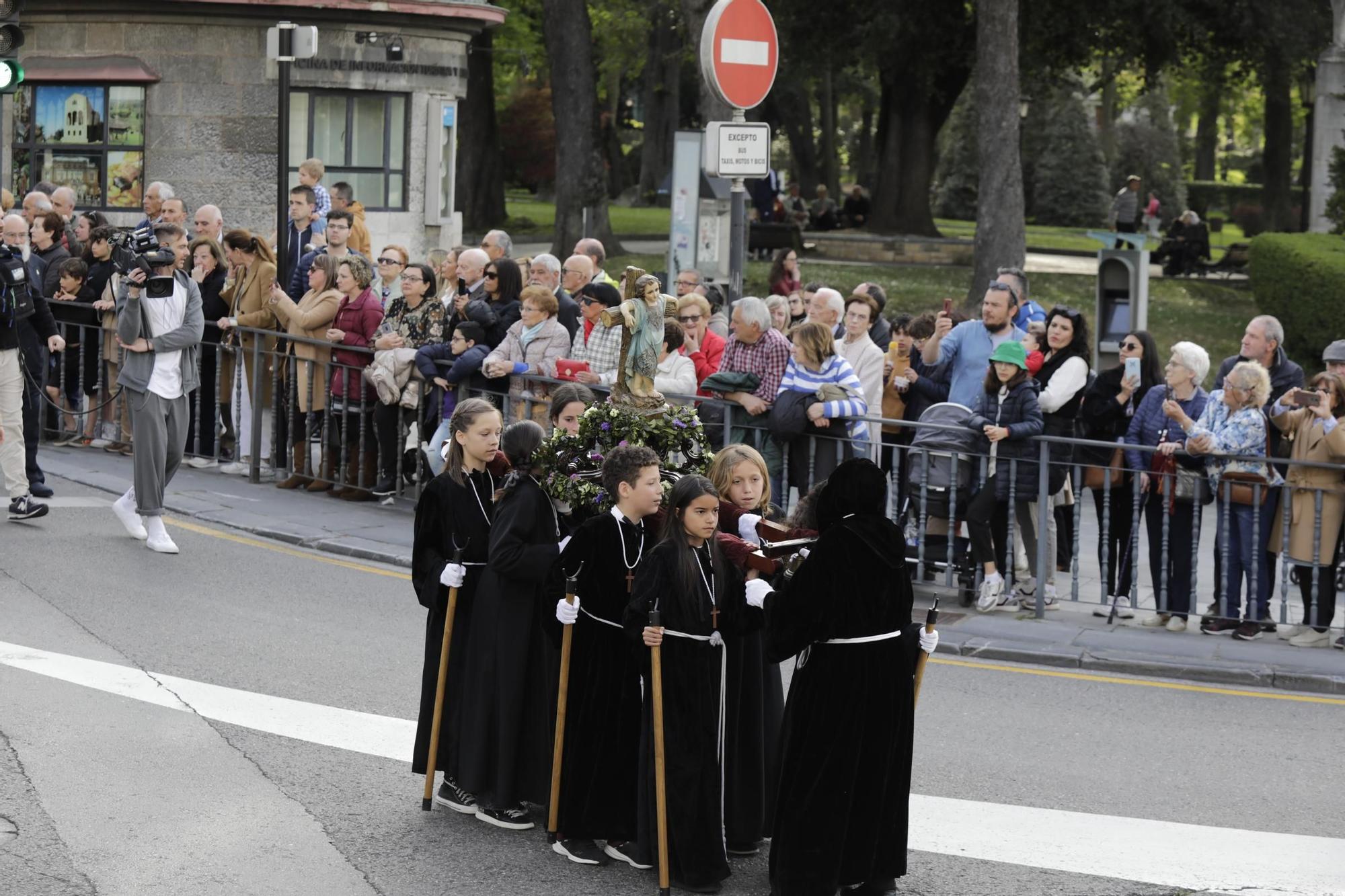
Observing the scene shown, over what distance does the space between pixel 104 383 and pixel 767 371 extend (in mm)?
6830

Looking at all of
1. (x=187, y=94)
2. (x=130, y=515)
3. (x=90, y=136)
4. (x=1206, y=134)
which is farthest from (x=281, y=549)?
(x=1206, y=134)

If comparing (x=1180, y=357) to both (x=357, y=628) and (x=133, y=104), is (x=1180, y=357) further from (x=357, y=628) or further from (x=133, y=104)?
(x=133, y=104)

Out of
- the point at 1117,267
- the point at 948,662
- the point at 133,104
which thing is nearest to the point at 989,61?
the point at 1117,267

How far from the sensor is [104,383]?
16219 mm

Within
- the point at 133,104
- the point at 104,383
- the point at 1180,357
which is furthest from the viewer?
the point at 133,104

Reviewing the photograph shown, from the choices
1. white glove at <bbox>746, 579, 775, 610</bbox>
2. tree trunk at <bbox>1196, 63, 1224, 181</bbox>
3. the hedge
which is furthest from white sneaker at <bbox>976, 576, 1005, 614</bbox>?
tree trunk at <bbox>1196, 63, 1224, 181</bbox>

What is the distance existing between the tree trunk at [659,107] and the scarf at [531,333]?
138 ft

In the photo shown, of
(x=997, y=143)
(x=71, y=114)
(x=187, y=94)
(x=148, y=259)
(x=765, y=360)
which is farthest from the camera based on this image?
(x=997, y=143)

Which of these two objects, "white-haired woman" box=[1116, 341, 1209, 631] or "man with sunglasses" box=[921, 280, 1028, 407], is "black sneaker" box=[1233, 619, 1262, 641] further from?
"man with sunglasses" box=[921, 280, 1028, 407]

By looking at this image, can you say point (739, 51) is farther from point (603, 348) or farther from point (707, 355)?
point (603, 348)

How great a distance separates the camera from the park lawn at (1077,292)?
86.5 ft

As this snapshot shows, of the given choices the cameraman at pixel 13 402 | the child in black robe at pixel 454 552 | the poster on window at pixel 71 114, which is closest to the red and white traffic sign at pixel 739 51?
the cameraman at pixel 13 402

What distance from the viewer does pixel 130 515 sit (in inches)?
494

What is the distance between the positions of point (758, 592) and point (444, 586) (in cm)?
144
